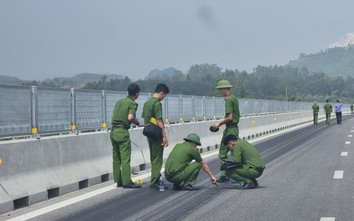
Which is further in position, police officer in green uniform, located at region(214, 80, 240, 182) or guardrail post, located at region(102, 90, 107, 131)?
guardrail post, located at region(102, 90, 107, 131)

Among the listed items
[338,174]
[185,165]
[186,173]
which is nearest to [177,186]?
[186,173]

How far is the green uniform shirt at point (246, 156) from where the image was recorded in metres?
12.7

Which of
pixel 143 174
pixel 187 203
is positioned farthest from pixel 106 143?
pixel 187 203

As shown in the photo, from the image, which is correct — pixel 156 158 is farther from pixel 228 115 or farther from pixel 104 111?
pixel 104 111

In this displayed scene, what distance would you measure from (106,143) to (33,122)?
7.72 feet

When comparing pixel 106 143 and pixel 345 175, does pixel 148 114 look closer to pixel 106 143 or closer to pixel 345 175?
pixel 106 143

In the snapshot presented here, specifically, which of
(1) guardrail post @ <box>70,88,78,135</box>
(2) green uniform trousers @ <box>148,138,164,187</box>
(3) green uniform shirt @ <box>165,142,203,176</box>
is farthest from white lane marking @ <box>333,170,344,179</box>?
(1) guardrail post @ <box>70,88,78,135</box>

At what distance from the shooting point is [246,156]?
12.7 metres

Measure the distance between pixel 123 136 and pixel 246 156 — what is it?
2.24 meters

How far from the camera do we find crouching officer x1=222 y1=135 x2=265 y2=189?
12695mm

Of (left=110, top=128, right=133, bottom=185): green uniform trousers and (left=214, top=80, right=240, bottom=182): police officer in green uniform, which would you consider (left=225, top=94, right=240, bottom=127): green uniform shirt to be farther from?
(left=110, top=128, right=133, bottom=185): green uniform trousers

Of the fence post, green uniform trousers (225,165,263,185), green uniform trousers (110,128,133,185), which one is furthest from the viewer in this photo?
the fence post

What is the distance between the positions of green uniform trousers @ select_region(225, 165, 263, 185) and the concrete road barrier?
2.80 m

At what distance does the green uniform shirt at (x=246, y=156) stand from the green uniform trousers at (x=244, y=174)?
9 cm
